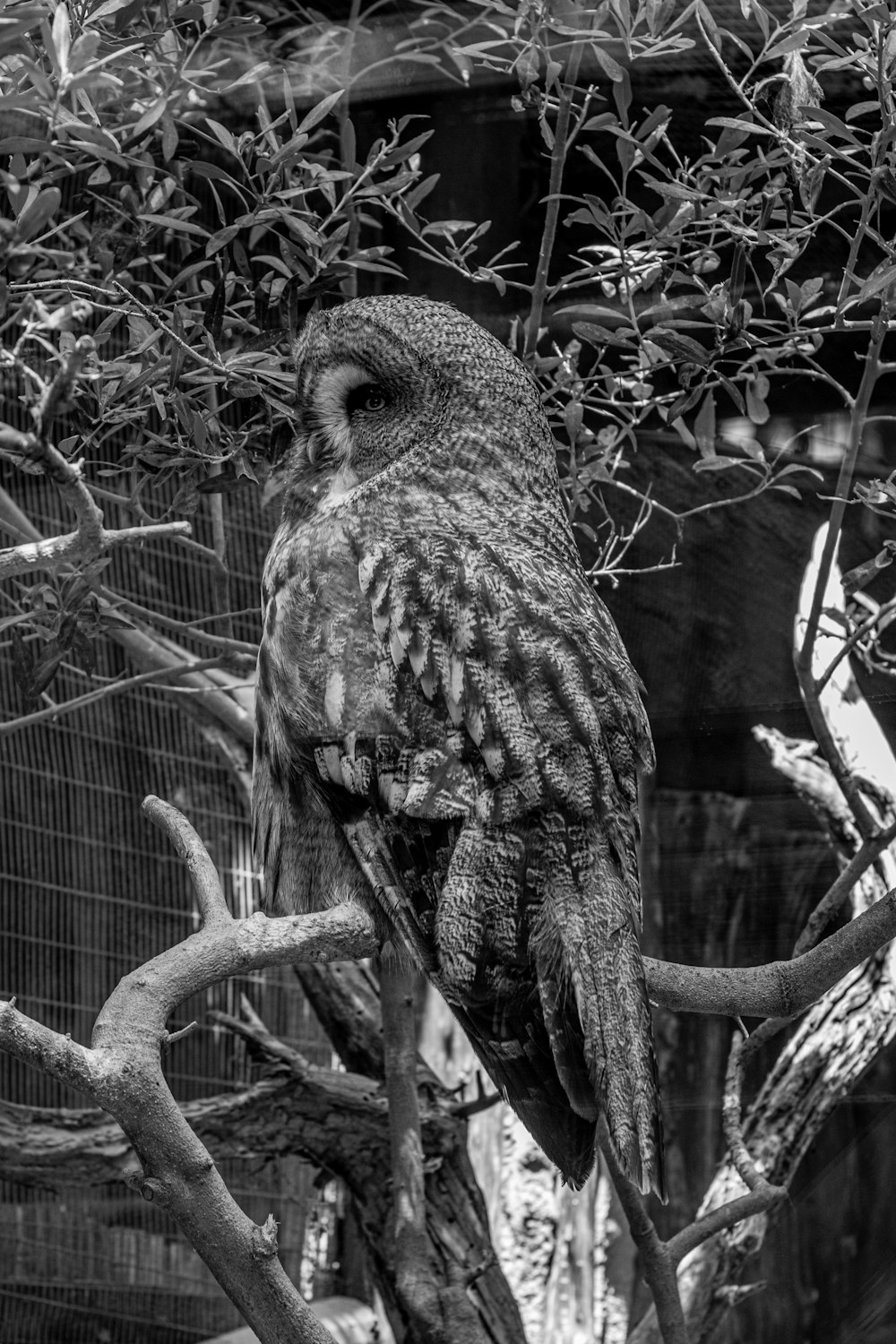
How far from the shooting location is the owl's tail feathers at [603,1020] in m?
1.31

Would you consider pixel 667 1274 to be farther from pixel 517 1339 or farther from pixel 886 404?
pixel 886 404

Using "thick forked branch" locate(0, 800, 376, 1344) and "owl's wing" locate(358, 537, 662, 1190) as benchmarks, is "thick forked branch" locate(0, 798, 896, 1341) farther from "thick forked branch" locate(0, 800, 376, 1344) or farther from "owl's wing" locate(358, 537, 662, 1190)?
"owl's wing" locate(358, 537, 662, 1190)

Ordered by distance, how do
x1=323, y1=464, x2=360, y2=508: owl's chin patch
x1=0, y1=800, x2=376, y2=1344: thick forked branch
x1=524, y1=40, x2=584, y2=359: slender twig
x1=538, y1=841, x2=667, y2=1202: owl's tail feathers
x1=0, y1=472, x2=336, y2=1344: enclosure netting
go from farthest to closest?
x1=0, y1=472, x2=336, y2=1344: enclosure netting < x1=524, y1=40, x2=584, y2=359: slender twig < x1=323, y1=464, x2=360, y2=508: owl's chin patch < x1=538, y1=841, x2=667, y2=1202: owl's tail feathers < x1=0, y1=800, x2=376, y2=1344: thick forked branch

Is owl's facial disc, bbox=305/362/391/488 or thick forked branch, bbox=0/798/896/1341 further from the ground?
owl's facial disc, bbox=305/362/391/488

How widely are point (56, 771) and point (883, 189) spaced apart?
2.00 metres

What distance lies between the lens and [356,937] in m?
1.33

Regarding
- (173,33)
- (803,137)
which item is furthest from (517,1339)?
(173,33)

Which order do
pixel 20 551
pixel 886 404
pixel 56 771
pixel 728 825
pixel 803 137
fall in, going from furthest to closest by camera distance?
pixel 56 771
pixel 728 825
pixel 886 404
pixel 803 137
pixel 20 551

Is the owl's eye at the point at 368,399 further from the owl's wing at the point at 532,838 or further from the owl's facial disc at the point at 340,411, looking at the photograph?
the owl's wing at the point at 532,838

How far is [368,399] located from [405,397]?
0.05 m

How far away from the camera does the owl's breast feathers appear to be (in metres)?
1.34

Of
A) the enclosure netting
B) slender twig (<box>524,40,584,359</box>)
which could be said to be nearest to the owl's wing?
slender twig (<box>524,40,584,359</box>)

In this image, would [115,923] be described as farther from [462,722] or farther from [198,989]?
[198,989]

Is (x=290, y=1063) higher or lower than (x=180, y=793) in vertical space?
lower
